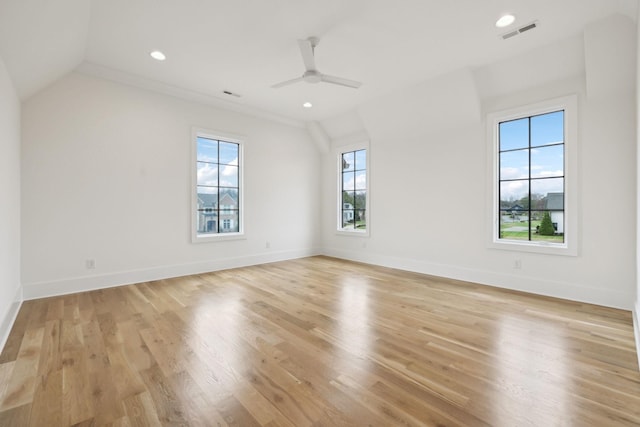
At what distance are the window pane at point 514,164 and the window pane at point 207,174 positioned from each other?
15.1ft

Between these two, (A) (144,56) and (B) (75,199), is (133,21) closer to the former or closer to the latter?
(A) (144,56)

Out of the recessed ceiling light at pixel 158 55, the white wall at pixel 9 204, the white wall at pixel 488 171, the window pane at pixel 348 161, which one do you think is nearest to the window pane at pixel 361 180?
the window pane at pixel 348 161

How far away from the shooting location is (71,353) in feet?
7.52

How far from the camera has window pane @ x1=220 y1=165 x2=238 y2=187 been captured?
17.8 feet

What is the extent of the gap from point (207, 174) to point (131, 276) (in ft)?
6.52

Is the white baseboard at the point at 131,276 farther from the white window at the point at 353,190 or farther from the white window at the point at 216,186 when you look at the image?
the white window at the point at 353,190

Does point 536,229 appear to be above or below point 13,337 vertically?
above

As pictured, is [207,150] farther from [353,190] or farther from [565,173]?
[565,173]

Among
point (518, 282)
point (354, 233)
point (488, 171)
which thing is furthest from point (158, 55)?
point (518, 282)

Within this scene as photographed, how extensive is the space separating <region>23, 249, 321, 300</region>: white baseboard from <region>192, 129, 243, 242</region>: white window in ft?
1.52

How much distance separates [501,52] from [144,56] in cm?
436

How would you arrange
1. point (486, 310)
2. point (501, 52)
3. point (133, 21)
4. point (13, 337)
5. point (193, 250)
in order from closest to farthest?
point (13, 337), point (133, 21), point (486, 310), point (501, 52), point (193, 250)

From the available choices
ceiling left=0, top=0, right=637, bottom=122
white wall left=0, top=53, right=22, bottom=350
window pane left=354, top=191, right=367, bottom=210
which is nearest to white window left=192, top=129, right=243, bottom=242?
ceiling left=0, top=0, right=637, bottom=122

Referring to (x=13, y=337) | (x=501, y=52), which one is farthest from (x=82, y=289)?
(x=501, y=52)
